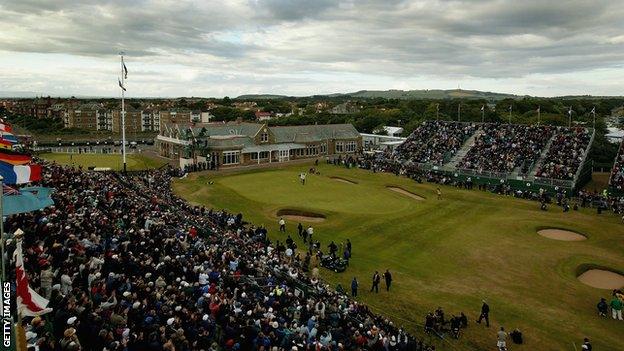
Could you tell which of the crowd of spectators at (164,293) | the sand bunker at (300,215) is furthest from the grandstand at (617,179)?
the crowd of spectators at (164,293)

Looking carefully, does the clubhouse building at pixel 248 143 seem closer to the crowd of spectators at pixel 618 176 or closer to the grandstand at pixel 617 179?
the crowd of spectators at pixel 618 176

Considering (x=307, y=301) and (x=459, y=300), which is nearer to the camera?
(x=307, y=301)

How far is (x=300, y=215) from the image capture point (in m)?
41.3

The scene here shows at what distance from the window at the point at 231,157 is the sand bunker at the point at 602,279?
4805 cm

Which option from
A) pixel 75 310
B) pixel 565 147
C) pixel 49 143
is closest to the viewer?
pixel 75 310

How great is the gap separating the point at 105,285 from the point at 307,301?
7.48 metres

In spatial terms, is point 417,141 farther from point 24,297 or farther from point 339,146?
point 24,297

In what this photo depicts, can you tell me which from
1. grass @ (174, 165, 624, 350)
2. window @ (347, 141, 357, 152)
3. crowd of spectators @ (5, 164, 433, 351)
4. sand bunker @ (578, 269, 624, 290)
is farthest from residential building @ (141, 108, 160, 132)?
sand bunker @ (578, 269, 624, 290)

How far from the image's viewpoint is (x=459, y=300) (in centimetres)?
2431

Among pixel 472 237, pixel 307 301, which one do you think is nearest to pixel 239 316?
pixel 307 301

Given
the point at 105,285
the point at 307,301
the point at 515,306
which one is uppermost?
the point at 105,285

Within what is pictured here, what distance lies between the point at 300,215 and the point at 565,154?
107 feet

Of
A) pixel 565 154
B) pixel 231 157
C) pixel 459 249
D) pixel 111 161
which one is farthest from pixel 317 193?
pixel 111 161

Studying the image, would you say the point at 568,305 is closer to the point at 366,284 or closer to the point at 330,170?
the point at 366,284
